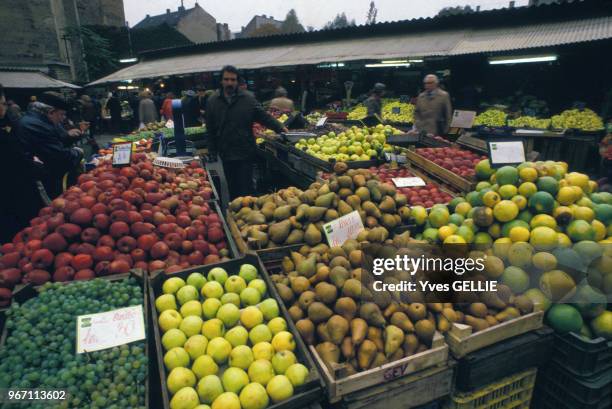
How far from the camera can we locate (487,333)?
2.09 meters

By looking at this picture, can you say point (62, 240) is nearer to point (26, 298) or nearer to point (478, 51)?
point (26, 298)

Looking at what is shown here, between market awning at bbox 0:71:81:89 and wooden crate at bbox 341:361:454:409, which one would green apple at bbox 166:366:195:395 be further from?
market awning at bbox 0:71:81:89

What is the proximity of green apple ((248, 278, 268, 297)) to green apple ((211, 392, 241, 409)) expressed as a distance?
0.70m

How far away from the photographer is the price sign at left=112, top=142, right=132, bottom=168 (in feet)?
11.5

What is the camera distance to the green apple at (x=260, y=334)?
1998mm

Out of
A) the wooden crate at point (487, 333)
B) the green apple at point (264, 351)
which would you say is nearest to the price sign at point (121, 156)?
the green apple at point (264, 351)

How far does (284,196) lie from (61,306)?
2.05 m

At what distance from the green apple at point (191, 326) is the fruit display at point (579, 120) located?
9.80 m

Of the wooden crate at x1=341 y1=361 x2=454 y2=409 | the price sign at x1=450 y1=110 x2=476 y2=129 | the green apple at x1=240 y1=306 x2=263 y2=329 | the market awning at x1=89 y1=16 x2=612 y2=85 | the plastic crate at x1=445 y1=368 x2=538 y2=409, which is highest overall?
the market awning at x1=89 y1=16 x2=612 y2=85

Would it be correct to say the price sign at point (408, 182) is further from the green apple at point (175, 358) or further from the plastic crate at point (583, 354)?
the green apple at point (175, 358)

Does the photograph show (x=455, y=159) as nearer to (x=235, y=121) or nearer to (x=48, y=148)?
(x=235, y=121)

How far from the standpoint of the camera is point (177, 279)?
2.35 meters

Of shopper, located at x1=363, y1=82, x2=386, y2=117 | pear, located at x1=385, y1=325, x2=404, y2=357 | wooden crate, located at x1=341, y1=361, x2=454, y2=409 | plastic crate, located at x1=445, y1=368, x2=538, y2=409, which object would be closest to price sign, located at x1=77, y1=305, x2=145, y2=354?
wooden crate, located at x1=341, y1=361, x2=454, y2=409

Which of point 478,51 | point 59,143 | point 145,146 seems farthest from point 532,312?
point 478,51
